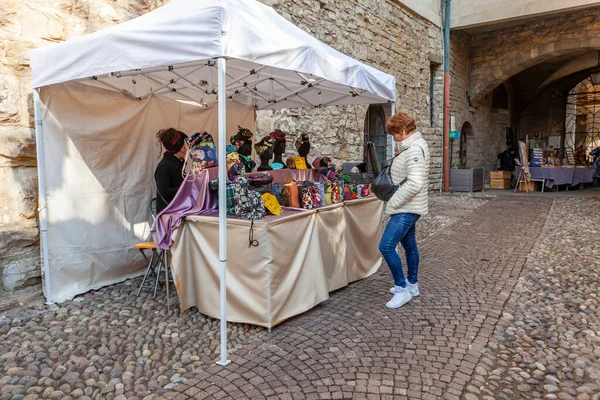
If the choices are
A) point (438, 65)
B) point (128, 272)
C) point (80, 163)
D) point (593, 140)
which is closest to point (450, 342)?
point (128, 272)

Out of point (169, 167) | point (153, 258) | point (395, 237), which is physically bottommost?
point (153, 258)

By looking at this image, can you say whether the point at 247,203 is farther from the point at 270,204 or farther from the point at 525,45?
the point at 525,45

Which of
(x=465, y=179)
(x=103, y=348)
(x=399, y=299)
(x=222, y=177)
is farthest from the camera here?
(x=465, y=179)

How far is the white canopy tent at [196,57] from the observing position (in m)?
2.57

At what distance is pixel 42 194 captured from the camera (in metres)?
3.55

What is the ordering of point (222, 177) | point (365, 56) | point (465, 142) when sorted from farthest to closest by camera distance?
point (465, 142) → point (365, 56) → point (222, 177)

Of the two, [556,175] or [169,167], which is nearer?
[169,167]

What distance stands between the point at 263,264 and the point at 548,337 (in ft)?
7.00

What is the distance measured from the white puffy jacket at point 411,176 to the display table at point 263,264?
636mm

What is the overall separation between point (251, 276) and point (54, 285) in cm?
186

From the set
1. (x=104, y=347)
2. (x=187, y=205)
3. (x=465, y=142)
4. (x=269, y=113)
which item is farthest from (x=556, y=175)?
(x=104, y=347)

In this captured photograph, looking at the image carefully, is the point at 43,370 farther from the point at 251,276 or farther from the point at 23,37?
the point at 23,37

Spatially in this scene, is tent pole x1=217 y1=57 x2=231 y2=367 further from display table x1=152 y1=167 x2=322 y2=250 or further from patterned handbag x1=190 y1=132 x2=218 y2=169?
patterned handbag x1=190 y1=132 x2=218 y2=169

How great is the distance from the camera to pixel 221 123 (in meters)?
2.61
